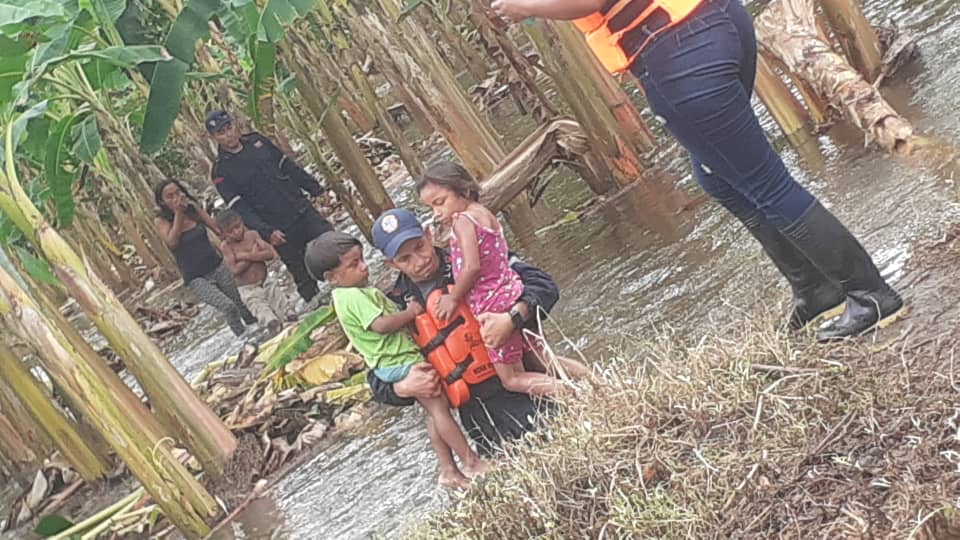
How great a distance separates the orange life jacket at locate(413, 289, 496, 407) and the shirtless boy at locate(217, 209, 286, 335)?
462cm

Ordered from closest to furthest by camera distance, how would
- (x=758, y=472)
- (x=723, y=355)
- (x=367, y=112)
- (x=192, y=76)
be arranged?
(x=758, y=472), (x=723, y=355), (x=192, y=76), (x=367, y=112)

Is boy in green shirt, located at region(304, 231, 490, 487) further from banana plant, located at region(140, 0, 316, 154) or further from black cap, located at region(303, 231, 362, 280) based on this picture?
banana plant, located at region(140, 0, 316, 154)

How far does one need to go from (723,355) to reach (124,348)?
3.40m

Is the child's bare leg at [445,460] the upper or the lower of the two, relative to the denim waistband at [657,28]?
lower

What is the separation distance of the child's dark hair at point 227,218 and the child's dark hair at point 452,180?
15.1ft

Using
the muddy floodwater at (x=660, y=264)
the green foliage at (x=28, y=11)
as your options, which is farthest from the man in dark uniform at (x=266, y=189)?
the green foliage at (x=28, y=11)

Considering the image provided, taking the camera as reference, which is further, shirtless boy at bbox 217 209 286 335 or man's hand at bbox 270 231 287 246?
man's hand at bbox 270 231 287 246

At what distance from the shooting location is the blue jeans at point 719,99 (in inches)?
138

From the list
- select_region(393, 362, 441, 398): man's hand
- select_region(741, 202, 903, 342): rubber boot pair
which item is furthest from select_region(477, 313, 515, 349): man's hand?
select_region(741, 202, 903, 342): rubber boot pair

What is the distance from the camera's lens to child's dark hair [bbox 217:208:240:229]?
8.73 meters

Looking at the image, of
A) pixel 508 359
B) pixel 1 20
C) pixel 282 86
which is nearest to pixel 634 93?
pixel 282 86

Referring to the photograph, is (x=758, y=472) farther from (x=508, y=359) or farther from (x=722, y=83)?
(x=508, y=359)

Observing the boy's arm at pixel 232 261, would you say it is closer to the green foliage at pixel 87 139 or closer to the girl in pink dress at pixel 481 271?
the green foliage at pixel 87 139

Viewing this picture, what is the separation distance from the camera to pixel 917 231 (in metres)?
4.57
